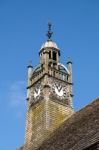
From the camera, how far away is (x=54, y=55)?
33406mm

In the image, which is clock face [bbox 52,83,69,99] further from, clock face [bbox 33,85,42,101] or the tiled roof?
the tiled roof

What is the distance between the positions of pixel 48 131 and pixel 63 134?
5.29 m

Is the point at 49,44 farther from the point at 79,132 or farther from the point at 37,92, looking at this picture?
the point at 79,132

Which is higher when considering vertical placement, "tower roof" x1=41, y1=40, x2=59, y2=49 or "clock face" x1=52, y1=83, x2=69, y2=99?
"tower roof" x1=41, y1=40, x2=59, y2=49

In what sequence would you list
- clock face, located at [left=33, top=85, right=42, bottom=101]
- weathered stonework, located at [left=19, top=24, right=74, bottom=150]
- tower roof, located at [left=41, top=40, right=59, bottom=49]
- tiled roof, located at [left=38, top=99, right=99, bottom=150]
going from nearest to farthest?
tiled roof, located at [left=38, top=99, right=99, bottom=150] → weathered stonework, located at [left=19, top=24, right=74, bottom=150] → clock face, located at [left=33, top=85, right=42, bottom=101] → tower roof, located at [left=41, top=40, right=59, bottom=49]

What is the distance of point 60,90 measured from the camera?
101ft

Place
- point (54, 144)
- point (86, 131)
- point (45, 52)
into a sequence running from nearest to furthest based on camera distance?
point (86, 131) → point (54, 144) → point (45, 52)

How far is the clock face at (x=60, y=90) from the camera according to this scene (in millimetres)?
30453

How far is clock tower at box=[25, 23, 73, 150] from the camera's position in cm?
2867

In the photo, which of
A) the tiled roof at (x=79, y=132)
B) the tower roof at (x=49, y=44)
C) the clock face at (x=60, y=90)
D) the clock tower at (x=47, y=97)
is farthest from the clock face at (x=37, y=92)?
the tiled roof at (x=79, y=132)

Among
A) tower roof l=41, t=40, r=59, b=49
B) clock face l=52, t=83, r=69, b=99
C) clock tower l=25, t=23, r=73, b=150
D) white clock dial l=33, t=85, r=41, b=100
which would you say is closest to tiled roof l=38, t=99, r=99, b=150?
clock tower l=25, t=23, r=73, b=150

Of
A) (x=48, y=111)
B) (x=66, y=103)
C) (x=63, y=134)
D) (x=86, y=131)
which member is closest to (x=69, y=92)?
(x=66, y=103)

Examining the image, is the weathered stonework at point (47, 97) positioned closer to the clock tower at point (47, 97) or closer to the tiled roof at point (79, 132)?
the clock tower at point (47, 97)

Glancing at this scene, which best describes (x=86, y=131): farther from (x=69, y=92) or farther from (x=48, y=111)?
(x=69, y=92)
